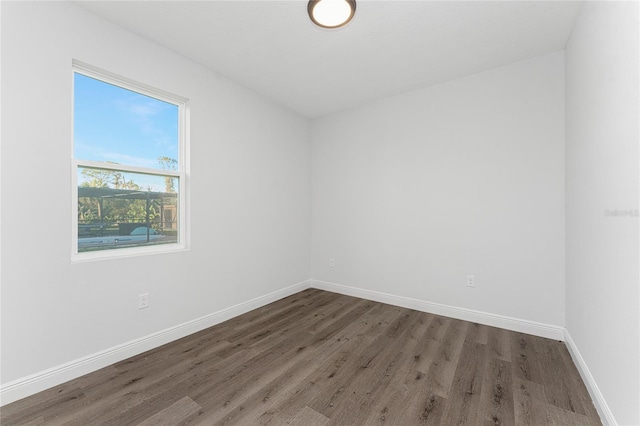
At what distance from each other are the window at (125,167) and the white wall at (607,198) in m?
3.16

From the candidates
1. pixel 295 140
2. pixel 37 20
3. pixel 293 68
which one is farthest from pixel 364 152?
pixel 37 20

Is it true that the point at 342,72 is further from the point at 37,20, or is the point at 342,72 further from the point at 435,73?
the point at 37,20

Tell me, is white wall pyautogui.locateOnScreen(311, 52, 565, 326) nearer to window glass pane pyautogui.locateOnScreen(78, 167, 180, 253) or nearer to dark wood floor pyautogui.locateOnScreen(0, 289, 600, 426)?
dark wood floor pyautogui.locateOnScreen(0, 289, 600, 426)

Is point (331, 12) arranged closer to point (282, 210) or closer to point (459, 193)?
point (459, 193)

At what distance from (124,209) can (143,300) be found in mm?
806

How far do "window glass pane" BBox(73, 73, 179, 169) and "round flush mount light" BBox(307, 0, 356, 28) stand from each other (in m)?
1.62

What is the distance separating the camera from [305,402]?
1691 mm

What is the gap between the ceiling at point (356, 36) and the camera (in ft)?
Result: 6.48

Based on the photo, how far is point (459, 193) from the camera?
2.99m

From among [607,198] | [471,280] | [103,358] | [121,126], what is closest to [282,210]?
[121,126]

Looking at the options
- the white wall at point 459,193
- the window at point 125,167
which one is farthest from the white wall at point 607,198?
the window at point 125,167

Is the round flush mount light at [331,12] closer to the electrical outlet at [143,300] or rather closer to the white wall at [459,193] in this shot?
the white wall at [459,193]

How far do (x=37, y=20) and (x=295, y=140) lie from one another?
8.88 ft

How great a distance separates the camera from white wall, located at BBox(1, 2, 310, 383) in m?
1.69
